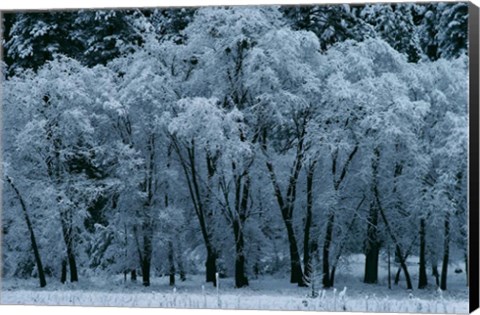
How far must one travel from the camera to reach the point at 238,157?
18.3m

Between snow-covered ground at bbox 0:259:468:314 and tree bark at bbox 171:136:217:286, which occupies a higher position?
tree bark at bbox 171:136:217:286

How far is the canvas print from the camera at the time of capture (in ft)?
58.0

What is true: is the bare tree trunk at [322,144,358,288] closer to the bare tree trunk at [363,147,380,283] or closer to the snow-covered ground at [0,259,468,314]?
the snow-covered ground at [0,259,468,314]

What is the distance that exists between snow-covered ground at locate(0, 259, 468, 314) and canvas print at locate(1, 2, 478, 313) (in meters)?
0.03

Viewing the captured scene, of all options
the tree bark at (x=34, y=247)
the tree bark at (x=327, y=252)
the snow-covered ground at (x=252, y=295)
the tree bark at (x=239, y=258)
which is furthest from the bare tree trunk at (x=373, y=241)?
the tree bark at (x=34, y=247)

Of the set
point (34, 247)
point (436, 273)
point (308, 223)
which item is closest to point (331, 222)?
point (308, 223)

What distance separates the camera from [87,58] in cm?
1897

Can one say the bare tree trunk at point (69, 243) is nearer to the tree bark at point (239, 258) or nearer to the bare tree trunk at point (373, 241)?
the tree bark at point (239, 258)

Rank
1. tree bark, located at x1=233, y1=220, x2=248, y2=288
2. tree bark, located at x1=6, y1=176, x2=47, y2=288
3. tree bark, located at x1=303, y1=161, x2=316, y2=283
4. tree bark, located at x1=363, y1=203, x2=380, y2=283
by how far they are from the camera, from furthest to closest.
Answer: tree bark, located at x1=6, y1=176, x2=47, y2=288
tree bark, located at x1=233, y1=220, x2=248, y2=288
tree bark, located at x1=303, y1=161, x2=316, y2=283
tree bark, located at x1=363, y1=203, x2=380, y2=283

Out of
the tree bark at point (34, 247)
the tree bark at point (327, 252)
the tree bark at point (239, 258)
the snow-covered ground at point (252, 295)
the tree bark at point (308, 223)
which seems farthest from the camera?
the tree bark at point (34, 247)

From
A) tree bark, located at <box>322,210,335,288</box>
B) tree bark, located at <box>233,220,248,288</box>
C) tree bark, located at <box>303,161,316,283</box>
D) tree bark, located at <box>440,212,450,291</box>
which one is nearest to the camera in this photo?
tree bark, located at <box>440,212,450,291</box>

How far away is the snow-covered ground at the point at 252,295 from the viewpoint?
57.8 ft

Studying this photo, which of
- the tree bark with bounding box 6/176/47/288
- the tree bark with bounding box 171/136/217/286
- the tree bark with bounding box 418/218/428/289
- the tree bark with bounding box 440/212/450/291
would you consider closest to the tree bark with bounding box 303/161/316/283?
the tree bark with bounding box 171/136/217/286

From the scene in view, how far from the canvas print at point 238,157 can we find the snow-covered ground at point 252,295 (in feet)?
0.09
